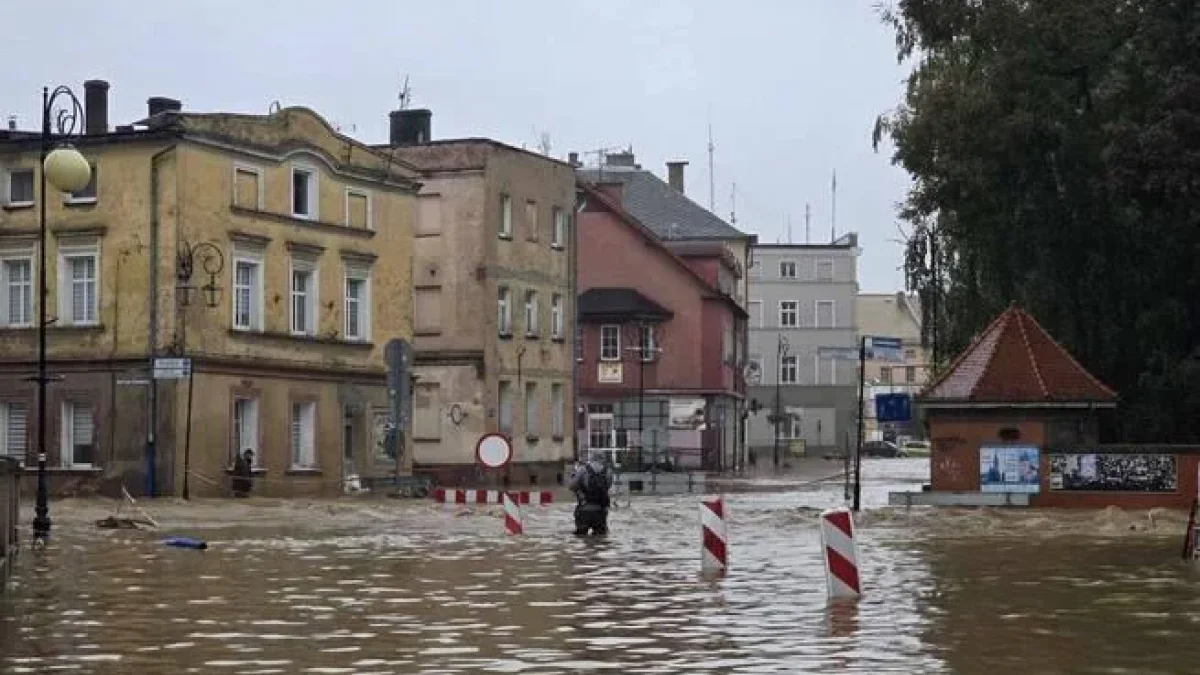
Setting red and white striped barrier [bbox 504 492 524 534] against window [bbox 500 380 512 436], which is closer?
red and white striped barrier [bbox 504 492 524 534]

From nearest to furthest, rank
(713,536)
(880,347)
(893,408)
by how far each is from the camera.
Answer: (713,536) → (880,347) → (893,408)

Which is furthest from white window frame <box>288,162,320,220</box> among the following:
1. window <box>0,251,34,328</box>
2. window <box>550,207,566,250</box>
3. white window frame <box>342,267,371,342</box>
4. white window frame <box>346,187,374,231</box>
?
window <box>550,207,566,250</box>

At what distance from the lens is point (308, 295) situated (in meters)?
56.5

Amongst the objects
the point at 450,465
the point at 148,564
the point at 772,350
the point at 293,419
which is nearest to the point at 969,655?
the point at 148,564

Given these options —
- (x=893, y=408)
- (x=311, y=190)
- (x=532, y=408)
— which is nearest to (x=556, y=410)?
(x=532, y=408)

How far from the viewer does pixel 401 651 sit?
15359mm

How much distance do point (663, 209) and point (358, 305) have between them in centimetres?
5049

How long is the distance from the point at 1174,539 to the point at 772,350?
338 ft

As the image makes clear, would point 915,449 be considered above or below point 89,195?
below

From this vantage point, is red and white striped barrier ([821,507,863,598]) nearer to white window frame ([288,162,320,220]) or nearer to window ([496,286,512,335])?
white window frame ([288,162,320,220])

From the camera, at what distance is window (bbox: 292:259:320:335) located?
55.8 meters

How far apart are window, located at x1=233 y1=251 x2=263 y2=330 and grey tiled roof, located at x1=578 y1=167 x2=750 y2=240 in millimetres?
52170

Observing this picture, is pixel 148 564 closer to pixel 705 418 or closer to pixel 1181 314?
pixel 1181 314

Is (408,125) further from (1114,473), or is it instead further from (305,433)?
(1114,473)
